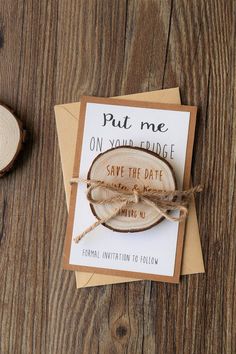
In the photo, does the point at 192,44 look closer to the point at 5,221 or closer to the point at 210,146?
the point at 210,146

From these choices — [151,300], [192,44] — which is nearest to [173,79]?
[192,44]

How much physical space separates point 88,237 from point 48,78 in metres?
0.26

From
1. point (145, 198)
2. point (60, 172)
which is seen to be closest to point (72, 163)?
point (60, 172)

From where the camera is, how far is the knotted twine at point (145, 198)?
2.72 ft

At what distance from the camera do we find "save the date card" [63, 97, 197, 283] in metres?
0.84

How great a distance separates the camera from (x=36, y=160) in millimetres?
884

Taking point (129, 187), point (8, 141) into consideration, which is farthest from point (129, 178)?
point (8, 141)

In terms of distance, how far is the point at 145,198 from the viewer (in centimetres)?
83

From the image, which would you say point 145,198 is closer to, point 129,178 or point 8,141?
point 129,178

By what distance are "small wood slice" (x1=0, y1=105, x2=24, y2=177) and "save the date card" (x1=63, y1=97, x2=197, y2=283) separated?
0.30ft

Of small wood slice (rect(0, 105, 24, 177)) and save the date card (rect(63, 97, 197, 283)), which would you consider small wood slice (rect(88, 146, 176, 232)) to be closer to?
save the date card (rect(63, 97, 197, 283))

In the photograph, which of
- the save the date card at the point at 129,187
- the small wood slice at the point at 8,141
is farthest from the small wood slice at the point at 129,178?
the small wood slice at the point at 8,141

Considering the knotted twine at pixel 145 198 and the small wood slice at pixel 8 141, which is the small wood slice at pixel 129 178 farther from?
the small wood slice at pixel 8 141

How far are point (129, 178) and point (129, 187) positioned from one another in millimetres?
14
